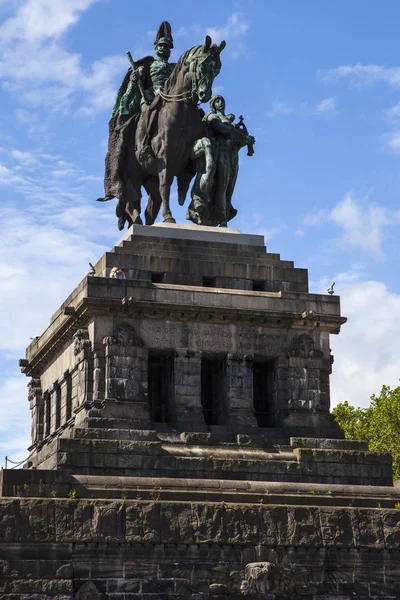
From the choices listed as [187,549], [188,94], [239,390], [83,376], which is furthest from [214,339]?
[188,94]

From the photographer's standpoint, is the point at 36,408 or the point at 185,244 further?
the point at 36,408

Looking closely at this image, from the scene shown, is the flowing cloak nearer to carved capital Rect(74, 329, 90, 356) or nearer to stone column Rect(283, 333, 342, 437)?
carved capital Rect(74, 329, 90, 356)

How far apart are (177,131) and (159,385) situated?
10.0 meters

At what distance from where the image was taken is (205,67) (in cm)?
6100

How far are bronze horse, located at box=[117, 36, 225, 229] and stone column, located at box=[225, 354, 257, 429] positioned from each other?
6511 millimetres

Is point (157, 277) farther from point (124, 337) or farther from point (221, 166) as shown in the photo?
point (221, 166)

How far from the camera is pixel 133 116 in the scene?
64.2 metres

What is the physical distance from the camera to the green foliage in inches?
3359

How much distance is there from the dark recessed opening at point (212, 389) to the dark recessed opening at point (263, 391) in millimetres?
1437

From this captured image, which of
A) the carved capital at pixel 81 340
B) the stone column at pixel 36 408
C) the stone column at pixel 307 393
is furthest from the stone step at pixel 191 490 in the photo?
the stone column at pixel 36 408

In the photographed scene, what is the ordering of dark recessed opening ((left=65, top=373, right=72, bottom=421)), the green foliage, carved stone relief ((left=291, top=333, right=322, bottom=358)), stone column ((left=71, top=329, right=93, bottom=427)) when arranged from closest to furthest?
stone column ((left=71, top=329, right=93, bottom=427)), carved stone relief ((left=291, top=333, right=322, bottom=358)), dark recessed opening ((left=65, top=373, right=72, bottom=421)), the green foliage

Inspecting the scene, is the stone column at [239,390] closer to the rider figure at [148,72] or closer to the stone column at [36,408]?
the stone column at [36,408]

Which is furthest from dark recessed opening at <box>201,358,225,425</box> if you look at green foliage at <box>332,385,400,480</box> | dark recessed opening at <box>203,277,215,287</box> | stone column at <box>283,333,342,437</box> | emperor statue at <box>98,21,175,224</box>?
green foliage at <box>332,385,400,480</box>

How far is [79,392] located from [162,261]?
575 cm
